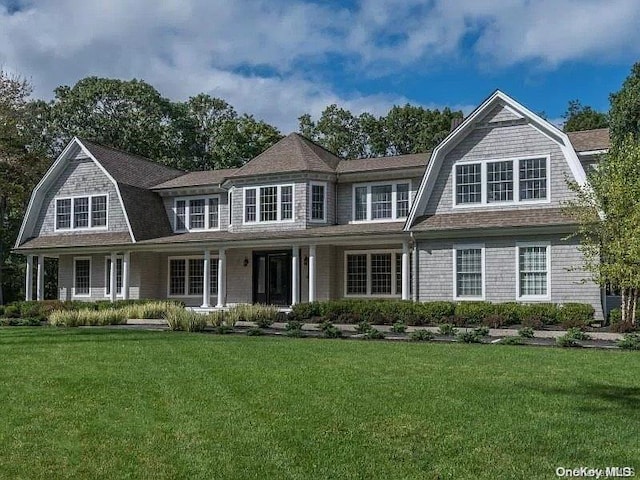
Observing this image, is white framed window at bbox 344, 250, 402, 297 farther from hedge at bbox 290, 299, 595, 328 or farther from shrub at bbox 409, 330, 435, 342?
shrub at bbox 409, 330, 435, 342

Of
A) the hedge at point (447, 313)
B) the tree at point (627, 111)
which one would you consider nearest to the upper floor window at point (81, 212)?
the hedge at point (447, 313)

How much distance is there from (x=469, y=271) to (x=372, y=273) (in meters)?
5.08

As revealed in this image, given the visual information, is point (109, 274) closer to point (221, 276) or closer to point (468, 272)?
point (221, 276)

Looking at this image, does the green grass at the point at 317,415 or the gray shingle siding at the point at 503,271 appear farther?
the gray shingle siding at the point at 503,271

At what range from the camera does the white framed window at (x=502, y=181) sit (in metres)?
21.0

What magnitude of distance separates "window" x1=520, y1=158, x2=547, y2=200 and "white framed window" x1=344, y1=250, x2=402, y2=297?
18.2ft

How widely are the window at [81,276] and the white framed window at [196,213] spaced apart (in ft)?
15.3

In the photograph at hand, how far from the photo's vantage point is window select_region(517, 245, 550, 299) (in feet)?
66.1

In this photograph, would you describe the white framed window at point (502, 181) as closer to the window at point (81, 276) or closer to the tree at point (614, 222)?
the tree at point (614, 222)

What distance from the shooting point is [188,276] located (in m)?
29.1

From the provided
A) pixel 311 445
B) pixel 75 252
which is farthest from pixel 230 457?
pixel 75 252

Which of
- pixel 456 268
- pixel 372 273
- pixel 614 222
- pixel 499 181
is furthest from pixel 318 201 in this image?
pixel 614 222

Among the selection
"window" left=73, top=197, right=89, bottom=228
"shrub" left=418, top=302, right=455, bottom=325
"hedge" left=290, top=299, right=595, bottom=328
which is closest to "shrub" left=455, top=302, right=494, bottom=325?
"hedge" left=290, top=299, right=595, bottom=328

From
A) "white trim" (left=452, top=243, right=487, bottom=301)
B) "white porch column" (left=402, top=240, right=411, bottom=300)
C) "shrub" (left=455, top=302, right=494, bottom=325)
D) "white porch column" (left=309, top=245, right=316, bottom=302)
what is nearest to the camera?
"shrub" (left=455, top=302, right=494, bottom=325)
